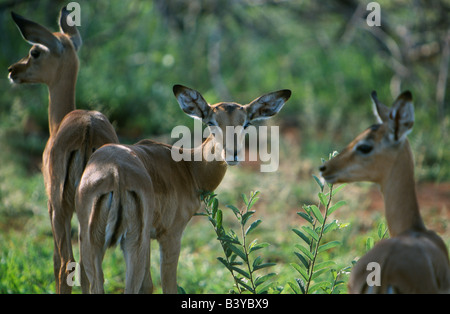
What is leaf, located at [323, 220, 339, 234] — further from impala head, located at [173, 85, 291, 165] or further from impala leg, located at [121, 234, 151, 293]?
impala leg, located at [121, 234, 151, 293]

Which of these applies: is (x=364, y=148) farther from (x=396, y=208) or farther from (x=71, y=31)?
(x=71, y=31)

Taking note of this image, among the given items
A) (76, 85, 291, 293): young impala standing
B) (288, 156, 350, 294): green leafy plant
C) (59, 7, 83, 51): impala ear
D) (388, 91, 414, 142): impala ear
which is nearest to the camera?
(388, 91, 414, 142): impala ear

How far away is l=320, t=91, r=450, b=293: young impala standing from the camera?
2.81 m

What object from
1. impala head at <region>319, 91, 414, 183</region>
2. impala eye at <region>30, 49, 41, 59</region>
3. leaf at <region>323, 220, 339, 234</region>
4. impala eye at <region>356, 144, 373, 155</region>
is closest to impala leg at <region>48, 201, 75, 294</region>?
impala eye at <region>30, 49, 41, 59</region>

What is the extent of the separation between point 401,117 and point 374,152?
23cm

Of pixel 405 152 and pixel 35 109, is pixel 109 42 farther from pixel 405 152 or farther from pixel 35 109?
pixel 405 152

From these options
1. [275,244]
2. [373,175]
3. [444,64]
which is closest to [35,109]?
[275,244]

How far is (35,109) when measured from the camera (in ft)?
32.2

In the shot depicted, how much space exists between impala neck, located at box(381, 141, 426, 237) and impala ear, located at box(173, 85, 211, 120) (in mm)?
1628

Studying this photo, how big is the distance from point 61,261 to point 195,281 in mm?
1603

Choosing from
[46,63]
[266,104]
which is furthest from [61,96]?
[266,104]

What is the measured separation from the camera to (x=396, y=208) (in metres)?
3.16

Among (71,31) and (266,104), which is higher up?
(71,31)

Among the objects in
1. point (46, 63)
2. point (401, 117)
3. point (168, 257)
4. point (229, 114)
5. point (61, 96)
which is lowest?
point (168, 257)
